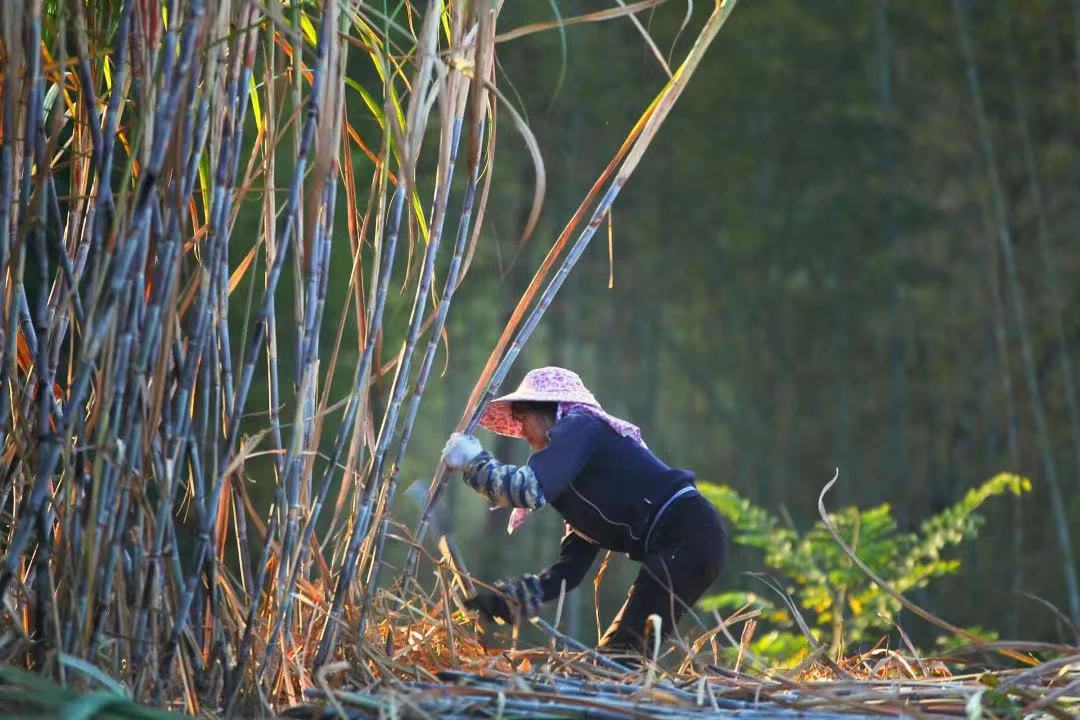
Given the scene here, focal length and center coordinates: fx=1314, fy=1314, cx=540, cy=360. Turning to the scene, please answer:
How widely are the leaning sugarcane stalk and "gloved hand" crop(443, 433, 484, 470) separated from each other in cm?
10

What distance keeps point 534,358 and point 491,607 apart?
492 centimetres

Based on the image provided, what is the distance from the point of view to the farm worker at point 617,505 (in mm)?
1809

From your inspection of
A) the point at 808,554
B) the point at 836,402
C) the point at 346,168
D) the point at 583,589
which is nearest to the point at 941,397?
the point at 836,402

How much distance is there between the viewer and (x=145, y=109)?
99cm

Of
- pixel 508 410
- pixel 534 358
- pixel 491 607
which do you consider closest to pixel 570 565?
pixel 508 410

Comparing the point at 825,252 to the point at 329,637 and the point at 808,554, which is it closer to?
the point at 808,554

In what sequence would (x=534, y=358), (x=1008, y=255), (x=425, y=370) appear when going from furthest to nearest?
1. (x=534, y=358)
2. (x=1008, y=255)
3. (x=425, y=370)

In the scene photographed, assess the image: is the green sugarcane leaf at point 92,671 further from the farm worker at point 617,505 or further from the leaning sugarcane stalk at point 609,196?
the farm worker at point 617,505

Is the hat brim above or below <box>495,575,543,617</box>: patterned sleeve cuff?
above

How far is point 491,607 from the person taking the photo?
1479 millimetres

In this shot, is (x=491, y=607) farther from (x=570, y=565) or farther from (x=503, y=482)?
(x=570, y=565)

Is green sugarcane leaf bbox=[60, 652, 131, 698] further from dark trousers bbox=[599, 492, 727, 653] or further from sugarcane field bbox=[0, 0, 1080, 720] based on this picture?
dark trousers bbox=[599, 492, 727, 653]

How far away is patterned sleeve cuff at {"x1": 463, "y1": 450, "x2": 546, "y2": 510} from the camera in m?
1.61

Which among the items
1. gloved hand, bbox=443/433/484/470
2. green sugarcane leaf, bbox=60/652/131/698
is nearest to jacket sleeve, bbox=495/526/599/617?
gloved hand, bbox=443/433/484/470
